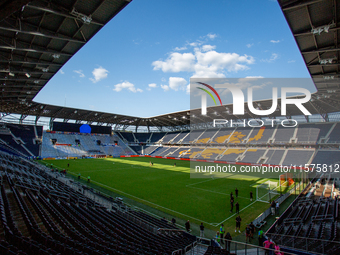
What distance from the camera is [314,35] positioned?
1296cm

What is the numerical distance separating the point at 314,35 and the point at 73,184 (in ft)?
86.0

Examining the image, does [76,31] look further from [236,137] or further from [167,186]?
[236,137]

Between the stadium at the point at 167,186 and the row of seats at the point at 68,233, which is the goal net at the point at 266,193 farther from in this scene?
the row of seats at the point at 68,233

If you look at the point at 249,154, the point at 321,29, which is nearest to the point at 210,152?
the point at 249,154

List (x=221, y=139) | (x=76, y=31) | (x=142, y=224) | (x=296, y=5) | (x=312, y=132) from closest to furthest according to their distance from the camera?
1. (x=296, y=5)
2. (x=142, y=224)
3. (x=76, y=31)
4. (x=312, y=132)
5. (x=221, y=139)

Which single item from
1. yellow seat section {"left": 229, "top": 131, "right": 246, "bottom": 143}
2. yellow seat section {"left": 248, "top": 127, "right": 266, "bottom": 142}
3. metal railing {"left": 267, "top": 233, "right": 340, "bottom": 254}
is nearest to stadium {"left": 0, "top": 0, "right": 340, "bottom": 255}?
metal railing {"left": 267, "top": 233, "right": 340, "bottom": 254}

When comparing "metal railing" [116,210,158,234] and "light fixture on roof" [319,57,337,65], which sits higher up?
"light fixture on roof" [319,57,337,65]

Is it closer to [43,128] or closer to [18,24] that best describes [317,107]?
[18,24]

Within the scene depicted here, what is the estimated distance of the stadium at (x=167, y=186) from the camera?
8.31 m

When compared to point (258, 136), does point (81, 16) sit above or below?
above

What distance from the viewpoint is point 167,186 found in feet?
83.4

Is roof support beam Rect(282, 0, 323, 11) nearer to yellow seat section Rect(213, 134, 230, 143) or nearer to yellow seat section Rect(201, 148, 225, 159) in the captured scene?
yellow seat section Rect(201, 148, 225, 159)

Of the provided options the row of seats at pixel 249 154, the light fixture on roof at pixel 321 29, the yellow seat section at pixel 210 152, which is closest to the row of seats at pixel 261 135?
the row of seats at pixel 249 154

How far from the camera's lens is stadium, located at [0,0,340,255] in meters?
8.31
